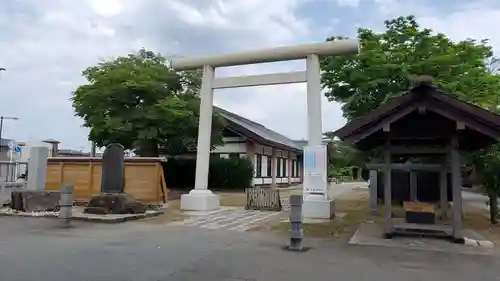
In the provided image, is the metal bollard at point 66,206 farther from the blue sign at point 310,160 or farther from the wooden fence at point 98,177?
the blue sign at point 310,160

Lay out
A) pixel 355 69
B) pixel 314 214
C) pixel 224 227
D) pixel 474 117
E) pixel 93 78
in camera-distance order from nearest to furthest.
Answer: pixel 474 117, pixel 224 227, pixel 314 214, pixel 355 69, pixel 93 78

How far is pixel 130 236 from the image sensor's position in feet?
27.7

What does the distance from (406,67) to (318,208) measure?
16.8ft

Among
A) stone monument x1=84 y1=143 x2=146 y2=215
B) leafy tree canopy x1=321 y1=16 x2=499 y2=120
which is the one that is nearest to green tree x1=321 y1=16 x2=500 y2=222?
leafy tree canopy x1=321 y1=16 x2=499 y2=120

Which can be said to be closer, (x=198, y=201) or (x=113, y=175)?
A: (x=113, y=175)

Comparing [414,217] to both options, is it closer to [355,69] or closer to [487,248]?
[487,248]

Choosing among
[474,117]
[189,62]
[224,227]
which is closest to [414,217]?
[474,117]

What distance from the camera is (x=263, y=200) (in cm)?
1480

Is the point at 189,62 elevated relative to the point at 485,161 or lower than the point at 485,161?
elevated

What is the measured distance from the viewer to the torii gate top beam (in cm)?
1206

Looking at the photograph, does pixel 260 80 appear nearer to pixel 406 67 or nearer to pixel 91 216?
pixel 406 67

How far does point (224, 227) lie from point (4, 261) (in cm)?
510

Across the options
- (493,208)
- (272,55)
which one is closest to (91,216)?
(272,55)

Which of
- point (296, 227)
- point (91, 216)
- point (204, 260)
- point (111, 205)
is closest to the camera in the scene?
point (204, 260)
